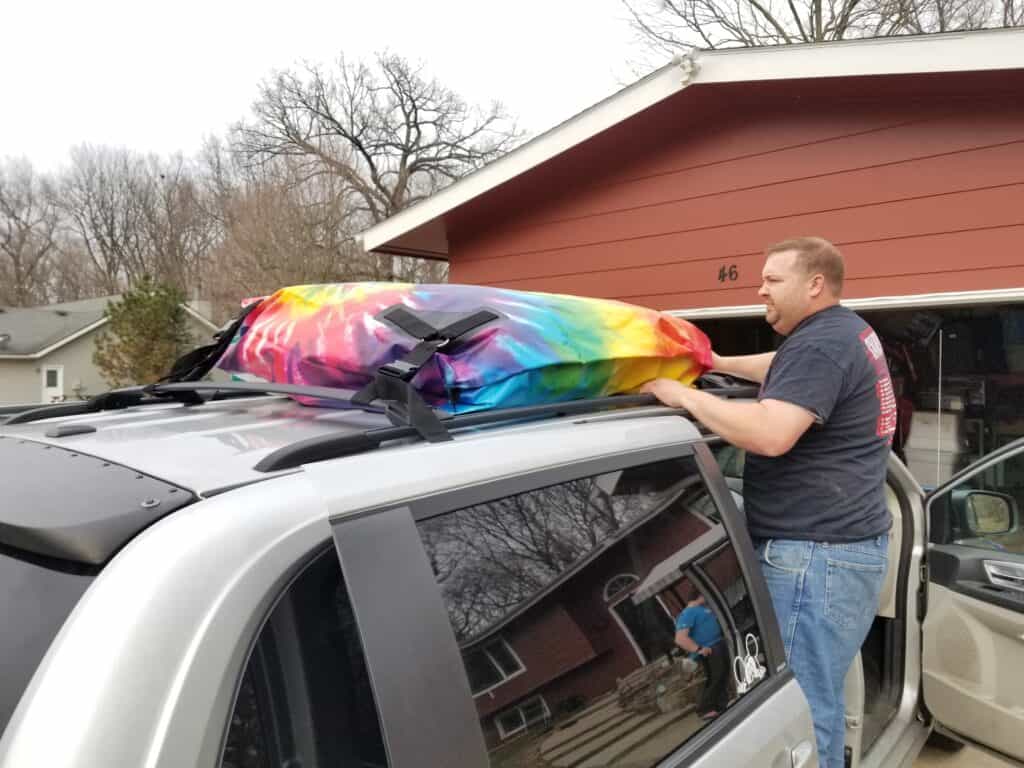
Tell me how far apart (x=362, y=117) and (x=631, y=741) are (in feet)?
105

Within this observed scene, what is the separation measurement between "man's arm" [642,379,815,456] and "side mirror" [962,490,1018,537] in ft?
4.37

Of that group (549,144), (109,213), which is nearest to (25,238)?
(109,213)

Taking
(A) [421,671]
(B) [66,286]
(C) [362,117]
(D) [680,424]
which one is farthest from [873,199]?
(B) [66,286]

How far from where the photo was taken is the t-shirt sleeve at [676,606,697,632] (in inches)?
58.1

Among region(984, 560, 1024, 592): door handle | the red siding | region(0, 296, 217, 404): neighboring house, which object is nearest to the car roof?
region(984, 560, 1024, 592): door handle

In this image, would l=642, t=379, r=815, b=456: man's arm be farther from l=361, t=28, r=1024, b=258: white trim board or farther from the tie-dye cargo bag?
l=361, t=28, r=1024, b=258: white trim board

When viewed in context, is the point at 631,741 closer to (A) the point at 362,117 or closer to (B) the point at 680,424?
(B) the point at 680,424

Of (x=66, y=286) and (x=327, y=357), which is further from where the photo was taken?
(x=66, y=286)

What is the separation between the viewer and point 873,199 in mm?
4883

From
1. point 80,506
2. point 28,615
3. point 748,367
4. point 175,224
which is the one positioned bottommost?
point 28,615

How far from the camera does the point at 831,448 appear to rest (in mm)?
2061

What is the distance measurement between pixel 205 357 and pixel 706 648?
1562 mm

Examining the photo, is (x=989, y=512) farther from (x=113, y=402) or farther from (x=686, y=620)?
(x=113, y=402)

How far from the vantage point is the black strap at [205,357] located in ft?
6.57
